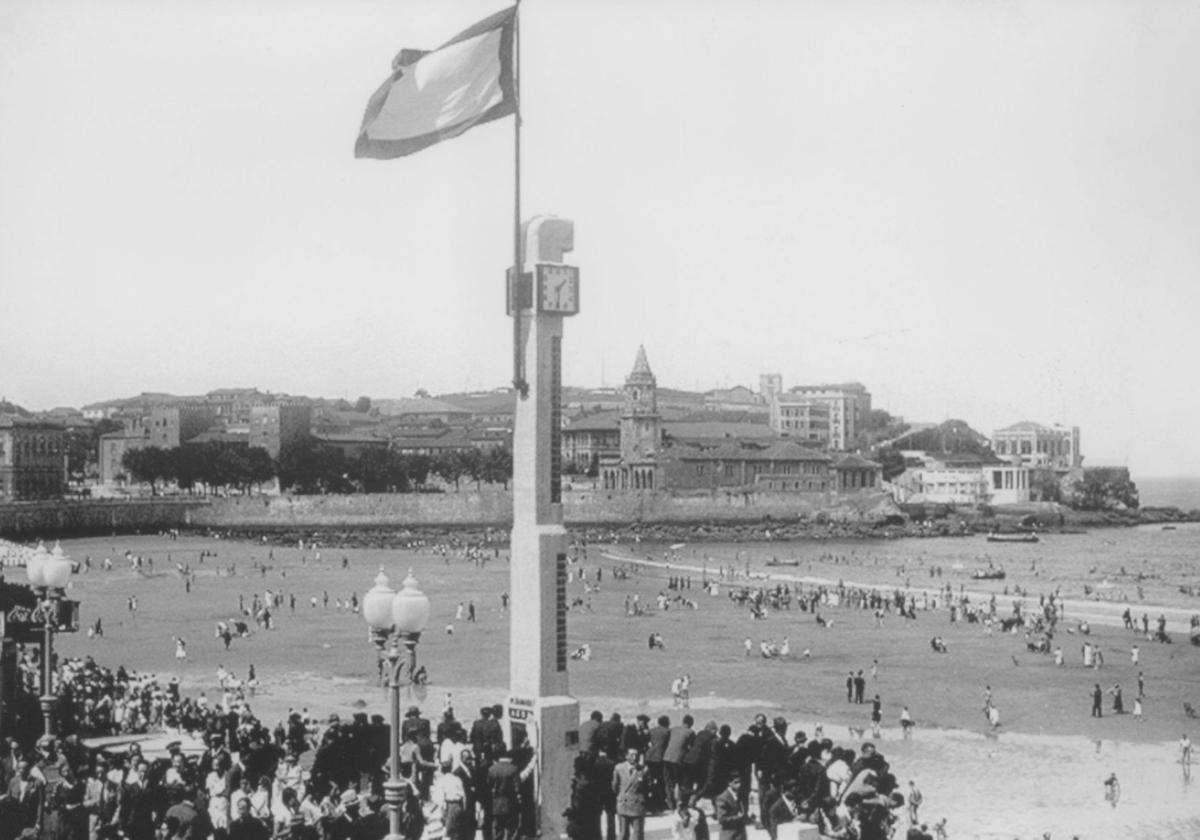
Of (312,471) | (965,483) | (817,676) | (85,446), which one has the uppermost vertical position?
(85,446)

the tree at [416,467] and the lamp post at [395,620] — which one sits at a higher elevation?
the tree at [416,467]

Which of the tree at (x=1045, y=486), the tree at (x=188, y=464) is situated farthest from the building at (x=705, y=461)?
the tree at (x=188, y=464)

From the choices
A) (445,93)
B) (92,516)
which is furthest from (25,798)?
(92,516)

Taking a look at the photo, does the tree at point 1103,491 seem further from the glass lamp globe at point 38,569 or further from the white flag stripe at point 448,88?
the glass lamp globe at point 38,569

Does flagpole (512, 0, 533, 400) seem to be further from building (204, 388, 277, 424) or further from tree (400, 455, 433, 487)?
building (204, 388, 277, 424)

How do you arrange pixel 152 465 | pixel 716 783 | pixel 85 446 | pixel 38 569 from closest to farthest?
1. pixel 716 783
2. pixel 38 569
3. pixel 152 465
4. pixel 85 446

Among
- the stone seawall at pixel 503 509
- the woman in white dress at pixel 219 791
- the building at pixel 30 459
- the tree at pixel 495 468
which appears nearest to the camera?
the woman in white dress at pixel 219 791

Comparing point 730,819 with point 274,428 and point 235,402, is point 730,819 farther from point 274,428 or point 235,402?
point 235,402

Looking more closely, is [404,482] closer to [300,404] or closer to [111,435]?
[300,404]

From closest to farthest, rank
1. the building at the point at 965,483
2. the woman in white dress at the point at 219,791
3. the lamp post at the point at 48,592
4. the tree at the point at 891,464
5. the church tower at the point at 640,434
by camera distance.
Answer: the woman in white dress at the point at 219,791, the lamp post at the point at 48,592, the church tower at the point at 640,434, the building at the point at 965,483, the tree at the point at 891,464
